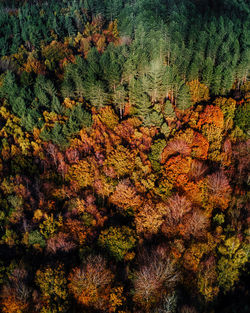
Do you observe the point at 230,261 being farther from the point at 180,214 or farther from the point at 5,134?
the point at 5,134

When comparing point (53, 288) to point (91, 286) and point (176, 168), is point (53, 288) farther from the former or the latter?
point (176, 168)

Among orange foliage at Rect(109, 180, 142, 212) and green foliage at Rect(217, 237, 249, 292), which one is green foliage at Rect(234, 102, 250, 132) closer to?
green foliage at Rect(217, 237, 249, 292)

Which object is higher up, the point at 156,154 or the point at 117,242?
the point at 156,154

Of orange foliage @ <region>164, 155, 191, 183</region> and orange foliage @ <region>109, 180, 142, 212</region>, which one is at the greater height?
orange foliage @ <region>164, 155, 191, 183</region>

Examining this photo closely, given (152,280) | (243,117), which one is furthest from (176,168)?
(243,117)

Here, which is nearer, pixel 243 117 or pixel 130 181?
pixel 130 181

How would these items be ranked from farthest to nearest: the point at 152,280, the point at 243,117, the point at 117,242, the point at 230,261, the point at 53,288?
the point at 243,117 < the point at 117,242 < the point at 230,261 < the point at 152,280 < the point at 53,288

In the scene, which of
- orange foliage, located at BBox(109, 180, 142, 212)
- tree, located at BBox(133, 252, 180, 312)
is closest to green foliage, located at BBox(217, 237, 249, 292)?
tree, located at BBox(133, 252, 180, 312)

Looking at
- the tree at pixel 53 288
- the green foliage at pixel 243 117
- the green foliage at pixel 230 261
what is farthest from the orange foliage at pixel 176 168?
the tree at pixel 53 288
